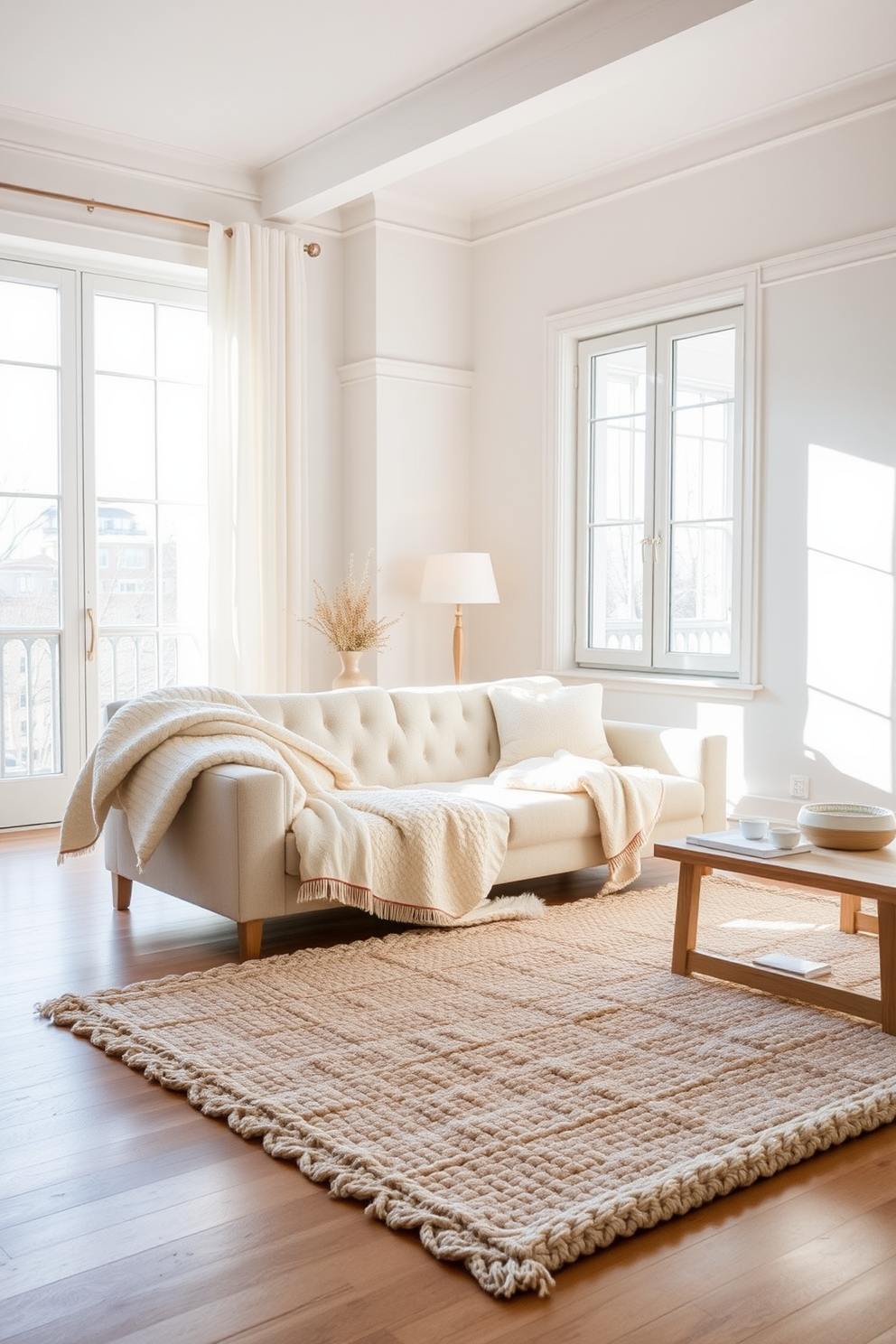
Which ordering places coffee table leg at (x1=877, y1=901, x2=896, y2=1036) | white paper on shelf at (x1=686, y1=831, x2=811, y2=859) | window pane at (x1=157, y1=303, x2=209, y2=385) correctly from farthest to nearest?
window pane at (x1=157, y1=303, x2=209, y2=385)
white paper on shelf at (x1=686, y1=831, x2=811, y2=859)
coffee table leg at (x1=877, y1=901, x2=896, y2=1036)

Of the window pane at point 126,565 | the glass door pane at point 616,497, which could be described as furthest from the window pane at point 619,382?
the window pane at point 126,565

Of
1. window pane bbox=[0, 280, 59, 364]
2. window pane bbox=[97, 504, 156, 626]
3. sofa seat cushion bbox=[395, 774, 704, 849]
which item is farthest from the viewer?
window pane bbox=[97, 504, 156, 626]

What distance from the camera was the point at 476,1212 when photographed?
196 centimetres

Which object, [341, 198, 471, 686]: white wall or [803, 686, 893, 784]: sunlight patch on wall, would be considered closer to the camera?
[803, 686, 893, 784]: sunlight patch on wall

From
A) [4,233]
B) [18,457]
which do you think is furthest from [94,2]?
[18,457]

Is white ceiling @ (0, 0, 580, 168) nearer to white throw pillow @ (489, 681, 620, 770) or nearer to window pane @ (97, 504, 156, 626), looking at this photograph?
window pane @ (97, 504, 156, 626)

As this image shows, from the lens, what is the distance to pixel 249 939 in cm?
342

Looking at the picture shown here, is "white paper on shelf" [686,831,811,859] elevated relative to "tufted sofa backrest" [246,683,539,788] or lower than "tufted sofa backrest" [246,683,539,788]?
lower

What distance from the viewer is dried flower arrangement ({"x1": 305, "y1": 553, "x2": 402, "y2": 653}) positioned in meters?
5.74

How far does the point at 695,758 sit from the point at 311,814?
1.67 meters

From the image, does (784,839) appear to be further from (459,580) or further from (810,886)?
(459,580)

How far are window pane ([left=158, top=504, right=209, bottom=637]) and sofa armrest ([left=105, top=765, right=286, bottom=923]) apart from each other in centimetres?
265

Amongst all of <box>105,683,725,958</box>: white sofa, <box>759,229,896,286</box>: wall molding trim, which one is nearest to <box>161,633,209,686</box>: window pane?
<box>105,683,725,958</box>: white sofa

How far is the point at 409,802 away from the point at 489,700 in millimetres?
1153
